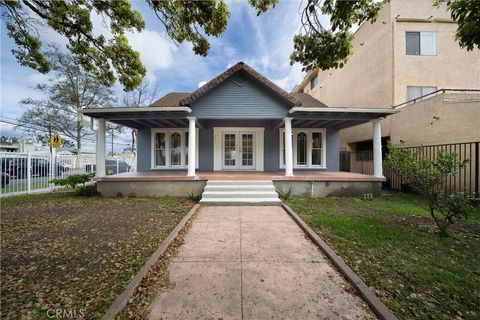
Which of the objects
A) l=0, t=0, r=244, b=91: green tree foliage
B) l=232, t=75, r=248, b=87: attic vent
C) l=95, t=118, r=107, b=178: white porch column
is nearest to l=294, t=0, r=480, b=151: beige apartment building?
l=232, t=75, r=248, b=87: attic vent

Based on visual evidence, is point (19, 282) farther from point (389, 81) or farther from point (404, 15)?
point (404, 15)

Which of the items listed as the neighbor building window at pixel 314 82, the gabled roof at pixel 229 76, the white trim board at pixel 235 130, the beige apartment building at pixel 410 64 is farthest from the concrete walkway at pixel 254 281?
the neighbor building window at pixel 314 82

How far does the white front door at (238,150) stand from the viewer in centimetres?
1104

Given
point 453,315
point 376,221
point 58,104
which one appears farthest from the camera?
point 58,104

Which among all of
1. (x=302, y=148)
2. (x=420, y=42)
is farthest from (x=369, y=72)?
(x=302, y=148)

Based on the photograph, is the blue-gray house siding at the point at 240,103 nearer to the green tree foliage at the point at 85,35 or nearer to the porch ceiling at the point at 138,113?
the porch ceiling at the point at 138,113

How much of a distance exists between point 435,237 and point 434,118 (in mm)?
7474

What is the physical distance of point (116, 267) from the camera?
309 centimetres

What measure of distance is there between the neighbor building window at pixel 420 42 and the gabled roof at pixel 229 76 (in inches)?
372

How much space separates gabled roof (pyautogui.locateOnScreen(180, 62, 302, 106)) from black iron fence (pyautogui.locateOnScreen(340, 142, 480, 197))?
4740 millimetres

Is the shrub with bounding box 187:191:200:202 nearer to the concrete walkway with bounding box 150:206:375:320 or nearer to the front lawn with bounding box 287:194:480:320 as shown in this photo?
the concrete walkway with bounding box 150:206:375:320

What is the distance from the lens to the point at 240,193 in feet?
23.8

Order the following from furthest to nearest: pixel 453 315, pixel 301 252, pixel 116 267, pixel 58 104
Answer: pixel 58 104, pixel 301 252, pixel 116 267, pixel 453 315

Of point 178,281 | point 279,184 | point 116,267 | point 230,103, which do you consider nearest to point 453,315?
point 178,281
